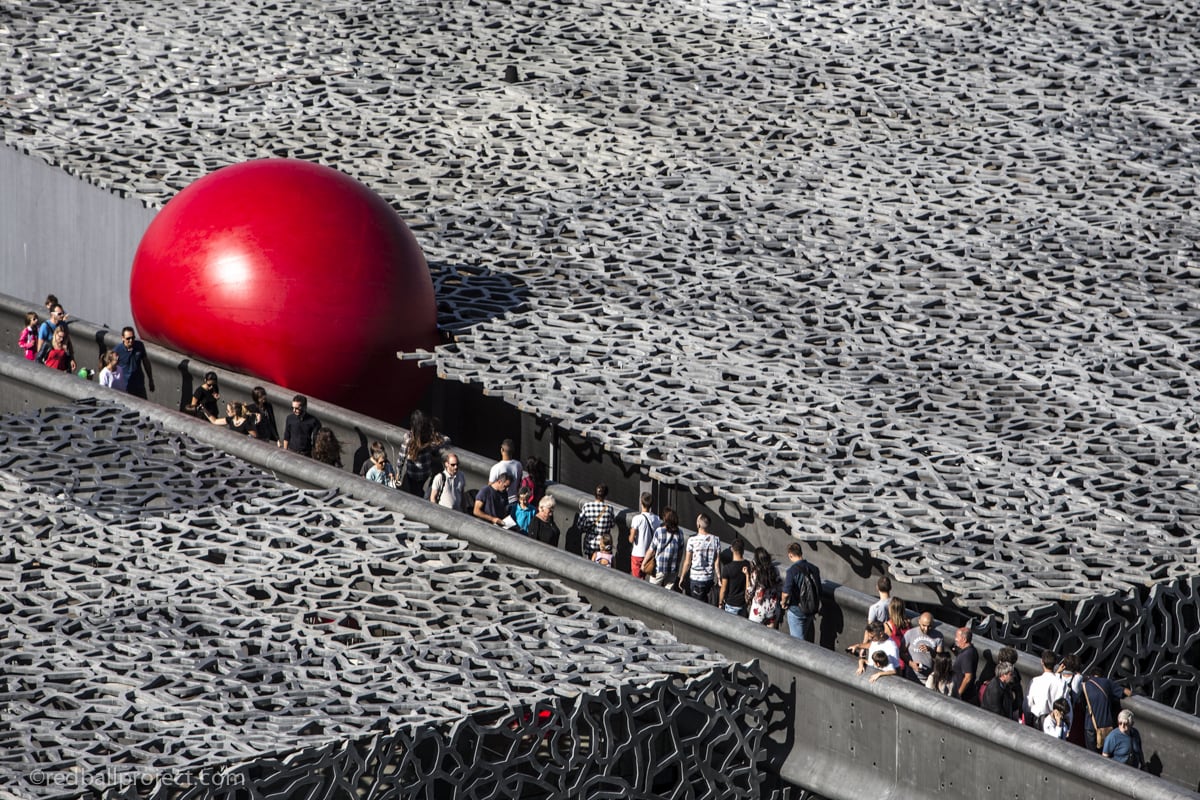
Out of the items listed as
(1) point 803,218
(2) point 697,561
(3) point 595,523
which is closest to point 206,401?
(3) point 595,523

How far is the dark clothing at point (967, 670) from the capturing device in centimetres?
1419

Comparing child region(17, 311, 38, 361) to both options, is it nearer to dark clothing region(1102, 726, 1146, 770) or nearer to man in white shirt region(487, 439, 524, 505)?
man in white shirt region(487, 439, 524, 505)

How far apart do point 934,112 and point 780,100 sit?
1.99m

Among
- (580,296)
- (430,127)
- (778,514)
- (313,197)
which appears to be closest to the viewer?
(778,514)

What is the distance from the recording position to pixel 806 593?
50.4 ft

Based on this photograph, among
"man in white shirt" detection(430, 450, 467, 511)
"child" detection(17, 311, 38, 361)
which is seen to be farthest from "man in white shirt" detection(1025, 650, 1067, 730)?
"child" detection(17, 311, 38, 361)

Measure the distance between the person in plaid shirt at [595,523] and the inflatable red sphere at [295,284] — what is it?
3.58 m

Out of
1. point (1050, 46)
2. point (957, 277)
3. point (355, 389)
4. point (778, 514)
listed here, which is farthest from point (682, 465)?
point (1050, 46)

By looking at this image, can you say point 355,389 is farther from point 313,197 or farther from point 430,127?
point 430,127

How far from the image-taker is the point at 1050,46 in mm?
27734

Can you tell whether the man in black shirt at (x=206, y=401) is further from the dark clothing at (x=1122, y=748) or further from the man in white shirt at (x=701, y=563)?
the dark clothing at (x=1122, y=748)

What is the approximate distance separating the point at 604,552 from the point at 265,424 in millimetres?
3663

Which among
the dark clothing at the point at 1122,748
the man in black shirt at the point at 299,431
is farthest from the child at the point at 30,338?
the dark clothing at the point at 1122,748

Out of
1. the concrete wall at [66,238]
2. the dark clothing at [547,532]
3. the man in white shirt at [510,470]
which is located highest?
the man in white shirt at [510,470]
